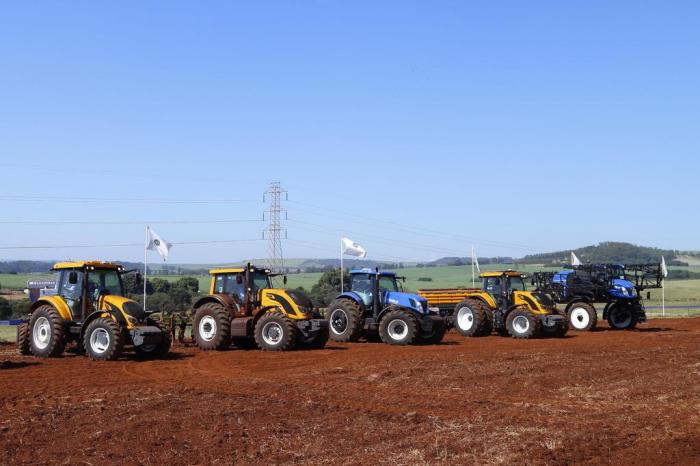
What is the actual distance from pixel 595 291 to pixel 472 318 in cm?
656

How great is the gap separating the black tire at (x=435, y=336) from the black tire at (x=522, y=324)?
135 inches

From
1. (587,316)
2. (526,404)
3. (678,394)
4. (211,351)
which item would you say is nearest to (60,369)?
(211,351)

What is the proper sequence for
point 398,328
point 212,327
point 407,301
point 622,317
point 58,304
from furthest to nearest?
point 622,317 < point 407,301 < point 398,328 < point 212,327 < point 58,304

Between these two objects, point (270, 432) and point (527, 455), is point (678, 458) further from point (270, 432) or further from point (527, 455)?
point (270, 432)

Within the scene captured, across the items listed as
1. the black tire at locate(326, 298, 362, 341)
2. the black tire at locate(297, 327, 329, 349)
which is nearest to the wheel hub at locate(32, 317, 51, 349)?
the black tire at locate(297, 327, 329, 349)

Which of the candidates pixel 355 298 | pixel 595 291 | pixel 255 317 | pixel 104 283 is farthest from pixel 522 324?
pixel 104 283

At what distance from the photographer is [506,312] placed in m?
24.9

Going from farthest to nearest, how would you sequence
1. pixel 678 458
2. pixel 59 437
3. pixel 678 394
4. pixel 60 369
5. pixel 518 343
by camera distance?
1. pixel 518 343
2. pixel 60 369
3. pixel 678 394
4. pixel 59 437
5. pixel 678 458

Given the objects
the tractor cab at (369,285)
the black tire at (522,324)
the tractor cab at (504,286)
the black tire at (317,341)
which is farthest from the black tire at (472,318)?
the black tire at (317,341)

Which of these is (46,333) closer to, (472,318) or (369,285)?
(369,285)

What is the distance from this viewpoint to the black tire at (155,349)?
56.0ft

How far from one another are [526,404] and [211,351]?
9962 millimetres

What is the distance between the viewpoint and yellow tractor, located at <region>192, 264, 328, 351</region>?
62.2ft

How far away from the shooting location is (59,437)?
29.1 feet
